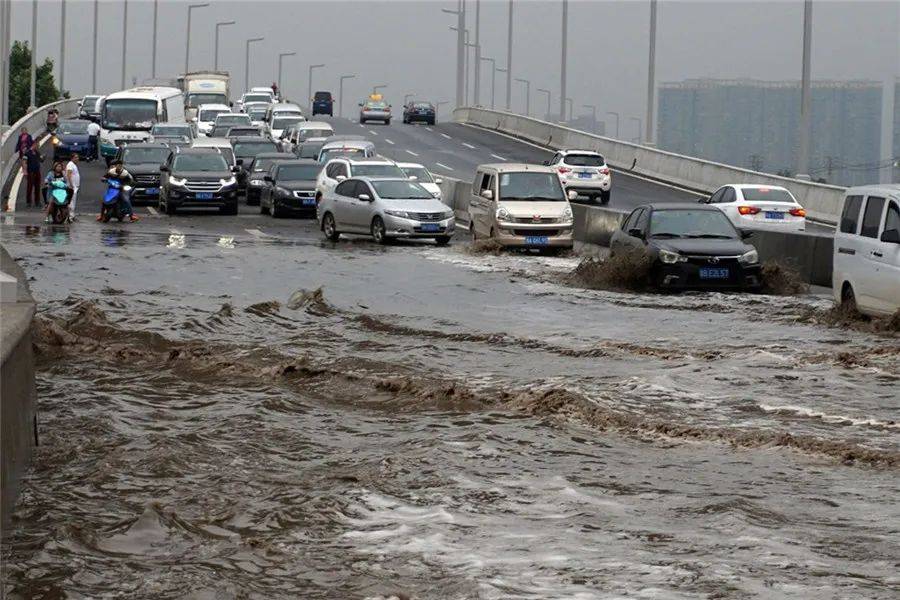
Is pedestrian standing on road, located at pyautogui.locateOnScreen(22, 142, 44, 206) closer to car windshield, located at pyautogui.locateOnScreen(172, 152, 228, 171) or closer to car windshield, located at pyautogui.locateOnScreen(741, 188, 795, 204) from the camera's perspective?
car windshield, located at pyautogui.locateOnScreen(172, 152, 228, 171)

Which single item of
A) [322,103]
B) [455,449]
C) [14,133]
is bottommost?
[455,449]

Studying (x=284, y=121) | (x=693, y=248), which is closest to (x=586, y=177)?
(x=693, y=248)

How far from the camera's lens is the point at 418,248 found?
3297cm

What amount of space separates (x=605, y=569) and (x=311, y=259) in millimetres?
21485

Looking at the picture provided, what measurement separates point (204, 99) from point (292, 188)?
40770 millimetres

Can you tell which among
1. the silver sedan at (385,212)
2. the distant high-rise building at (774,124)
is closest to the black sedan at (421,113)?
the distant high-rise building at (774,124)

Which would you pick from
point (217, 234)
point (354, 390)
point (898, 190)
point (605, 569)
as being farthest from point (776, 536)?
point (217, 234)

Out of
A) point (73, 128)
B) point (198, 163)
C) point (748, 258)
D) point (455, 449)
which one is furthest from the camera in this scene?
point (73, 128)

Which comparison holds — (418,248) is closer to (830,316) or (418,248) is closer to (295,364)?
(830,316)

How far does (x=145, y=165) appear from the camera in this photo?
4459 centimetres

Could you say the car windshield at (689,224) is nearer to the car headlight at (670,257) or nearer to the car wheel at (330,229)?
the car headlight at (670,257)

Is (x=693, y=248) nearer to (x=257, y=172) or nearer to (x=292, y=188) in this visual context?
(x=292, y=188)

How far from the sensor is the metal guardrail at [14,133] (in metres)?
47.6

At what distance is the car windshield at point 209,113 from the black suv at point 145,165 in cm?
2367
